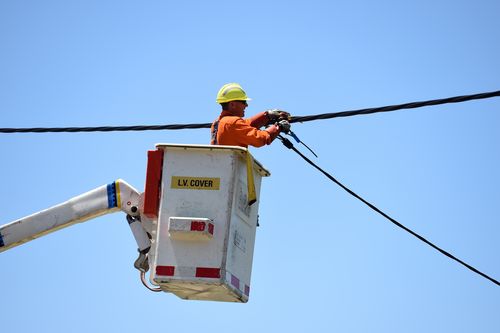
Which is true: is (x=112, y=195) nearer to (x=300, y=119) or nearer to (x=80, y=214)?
(x=80, y=214)

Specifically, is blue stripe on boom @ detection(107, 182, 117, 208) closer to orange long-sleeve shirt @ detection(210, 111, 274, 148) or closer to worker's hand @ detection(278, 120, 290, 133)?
orange long-sleeve shirt @ detection(210, 111, 274, 148)

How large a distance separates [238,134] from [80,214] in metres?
1.69

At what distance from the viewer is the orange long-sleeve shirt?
11078mm

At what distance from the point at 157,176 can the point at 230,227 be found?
0.81 metres

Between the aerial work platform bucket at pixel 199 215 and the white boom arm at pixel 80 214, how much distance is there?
326 millimetres

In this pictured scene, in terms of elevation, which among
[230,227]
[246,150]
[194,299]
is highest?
[246,150]

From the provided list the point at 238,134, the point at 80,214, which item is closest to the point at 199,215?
the point at 238,134

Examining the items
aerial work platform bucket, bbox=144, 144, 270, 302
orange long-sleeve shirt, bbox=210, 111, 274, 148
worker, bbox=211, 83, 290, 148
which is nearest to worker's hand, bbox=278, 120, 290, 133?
worker, bbox=211, 83, 290, 148

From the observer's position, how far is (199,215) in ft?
34.4

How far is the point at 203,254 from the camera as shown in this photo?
1045 centimetres

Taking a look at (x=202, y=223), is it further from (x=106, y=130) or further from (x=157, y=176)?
(x=106, y=130)

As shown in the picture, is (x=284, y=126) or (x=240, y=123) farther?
(x=284, y=126)

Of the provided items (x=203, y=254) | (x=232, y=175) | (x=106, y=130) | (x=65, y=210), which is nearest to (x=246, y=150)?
(x=232, y=175)

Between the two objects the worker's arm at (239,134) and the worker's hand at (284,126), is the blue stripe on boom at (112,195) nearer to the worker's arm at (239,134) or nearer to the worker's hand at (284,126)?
the worker's arm at (239,134)
